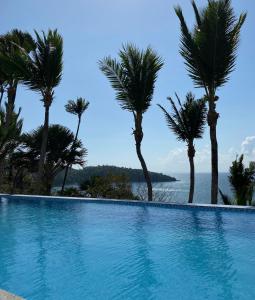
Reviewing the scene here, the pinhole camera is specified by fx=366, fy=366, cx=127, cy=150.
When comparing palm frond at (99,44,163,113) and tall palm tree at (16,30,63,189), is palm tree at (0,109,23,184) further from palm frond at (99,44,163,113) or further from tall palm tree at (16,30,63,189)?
palm frond at (99,44,163,113)

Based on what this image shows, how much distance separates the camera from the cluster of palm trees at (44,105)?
13250mm

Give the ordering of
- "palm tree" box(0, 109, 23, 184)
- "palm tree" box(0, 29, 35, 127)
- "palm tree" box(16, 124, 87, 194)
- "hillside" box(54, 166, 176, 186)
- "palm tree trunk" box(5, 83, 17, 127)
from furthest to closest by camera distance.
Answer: "palm tree" box(16, 124, 87, 194)
"hillside" box(54, 166, 176, 186)
"palm tree trunk" box(5, 83, 17, 127)
"palm tree" box(0, 29, 35, 127)
"palm tree" box(0, 109, 23, 184)

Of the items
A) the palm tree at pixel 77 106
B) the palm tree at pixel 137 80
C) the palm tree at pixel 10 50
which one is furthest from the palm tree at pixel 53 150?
the palm tree at pixel 137 80

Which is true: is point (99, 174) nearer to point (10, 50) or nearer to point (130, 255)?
point (10, 50)

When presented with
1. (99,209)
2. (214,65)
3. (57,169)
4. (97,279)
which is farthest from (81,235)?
(57,169)

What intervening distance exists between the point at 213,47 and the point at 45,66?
5.98 metres

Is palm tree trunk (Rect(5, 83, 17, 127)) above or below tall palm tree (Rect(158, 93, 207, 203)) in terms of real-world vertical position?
above

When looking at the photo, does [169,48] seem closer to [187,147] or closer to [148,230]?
[187,147]

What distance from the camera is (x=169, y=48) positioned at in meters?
13.7

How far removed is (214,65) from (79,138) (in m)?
11.5

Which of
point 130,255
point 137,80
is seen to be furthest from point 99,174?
point 130,255

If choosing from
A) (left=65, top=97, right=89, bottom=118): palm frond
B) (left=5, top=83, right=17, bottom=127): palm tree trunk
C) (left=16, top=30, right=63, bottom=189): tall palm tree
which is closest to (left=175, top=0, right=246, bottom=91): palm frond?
(left=16, top=30, right=63, bottom=189): tall palm tree

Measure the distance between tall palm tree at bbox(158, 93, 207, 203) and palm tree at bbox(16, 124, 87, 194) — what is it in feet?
26.0

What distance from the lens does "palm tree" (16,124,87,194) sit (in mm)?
19969
